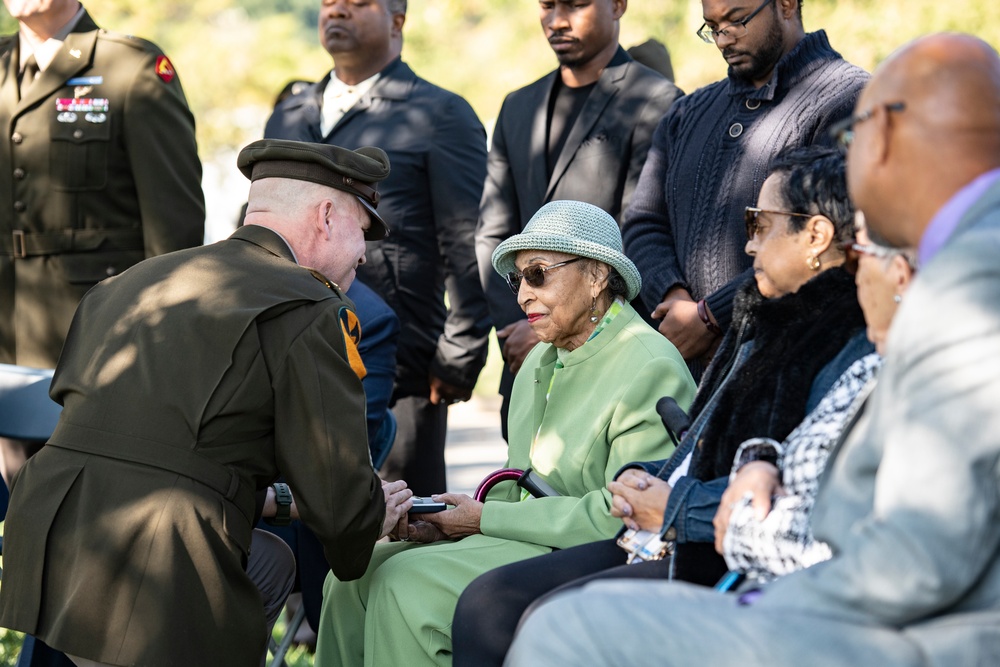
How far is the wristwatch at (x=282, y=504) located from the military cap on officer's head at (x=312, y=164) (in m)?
0.89

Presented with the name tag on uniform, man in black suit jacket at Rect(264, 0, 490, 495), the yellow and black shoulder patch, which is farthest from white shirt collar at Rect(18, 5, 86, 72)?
the yellow and black shoulder patch

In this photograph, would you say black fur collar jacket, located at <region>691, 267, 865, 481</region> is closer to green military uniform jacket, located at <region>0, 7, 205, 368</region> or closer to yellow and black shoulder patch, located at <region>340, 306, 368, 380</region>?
yellow and black shoulder patch, located at <region>340, 306, 368, 380</region>

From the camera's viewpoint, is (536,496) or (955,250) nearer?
(955,250)

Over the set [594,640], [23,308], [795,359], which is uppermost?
[795,359]

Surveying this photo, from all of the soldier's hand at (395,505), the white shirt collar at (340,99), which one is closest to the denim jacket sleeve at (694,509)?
the soldier's hand at (395,505)

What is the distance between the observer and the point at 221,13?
26078mm

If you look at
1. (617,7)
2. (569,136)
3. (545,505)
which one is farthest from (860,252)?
(617,7)

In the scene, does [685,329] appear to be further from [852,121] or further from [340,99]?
[340,99]

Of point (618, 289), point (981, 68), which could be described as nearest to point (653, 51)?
point (618, 289)

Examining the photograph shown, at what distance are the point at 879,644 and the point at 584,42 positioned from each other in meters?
3.63

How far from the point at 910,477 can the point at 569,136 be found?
3.45 metres

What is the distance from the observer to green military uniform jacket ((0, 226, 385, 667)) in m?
3.27

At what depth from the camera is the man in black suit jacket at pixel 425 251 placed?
576cm

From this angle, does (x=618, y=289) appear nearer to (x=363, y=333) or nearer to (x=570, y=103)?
(x=363, y=333)
